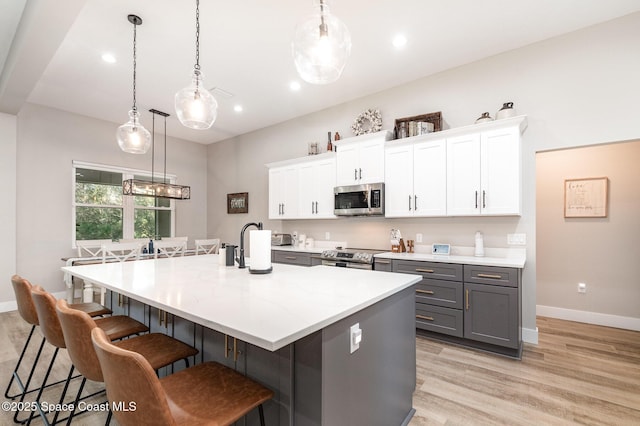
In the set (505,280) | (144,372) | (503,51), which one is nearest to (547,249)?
(505,280)

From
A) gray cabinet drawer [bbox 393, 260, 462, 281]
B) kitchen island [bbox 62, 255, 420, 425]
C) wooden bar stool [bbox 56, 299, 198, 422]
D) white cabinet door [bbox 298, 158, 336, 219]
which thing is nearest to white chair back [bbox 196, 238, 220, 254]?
white cabinet door [bbox 298, 158, 336, 219]

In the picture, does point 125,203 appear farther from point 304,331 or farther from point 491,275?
point 491,275

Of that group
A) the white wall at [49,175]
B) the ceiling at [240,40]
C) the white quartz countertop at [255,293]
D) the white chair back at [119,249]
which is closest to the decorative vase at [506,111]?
the ceiling at [240,40]

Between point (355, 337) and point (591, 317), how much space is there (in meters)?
4.11

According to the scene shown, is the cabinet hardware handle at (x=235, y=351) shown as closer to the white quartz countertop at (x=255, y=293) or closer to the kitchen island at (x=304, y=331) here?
the kitchen island at (x=304, y=331)

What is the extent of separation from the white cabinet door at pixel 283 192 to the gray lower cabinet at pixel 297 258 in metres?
0.67

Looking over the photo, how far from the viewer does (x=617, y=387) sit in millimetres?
Result: 2355

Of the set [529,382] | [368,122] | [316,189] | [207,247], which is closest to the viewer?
[529,382]

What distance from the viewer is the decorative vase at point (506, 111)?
10.3 ft

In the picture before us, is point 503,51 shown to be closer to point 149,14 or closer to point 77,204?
point 149,14

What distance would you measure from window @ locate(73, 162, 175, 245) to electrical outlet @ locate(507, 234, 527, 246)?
20.5 feet

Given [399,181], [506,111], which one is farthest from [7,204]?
[506,111]

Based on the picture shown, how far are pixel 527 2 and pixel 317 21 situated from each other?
223 centimetres

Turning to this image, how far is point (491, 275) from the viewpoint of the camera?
2965 mm
